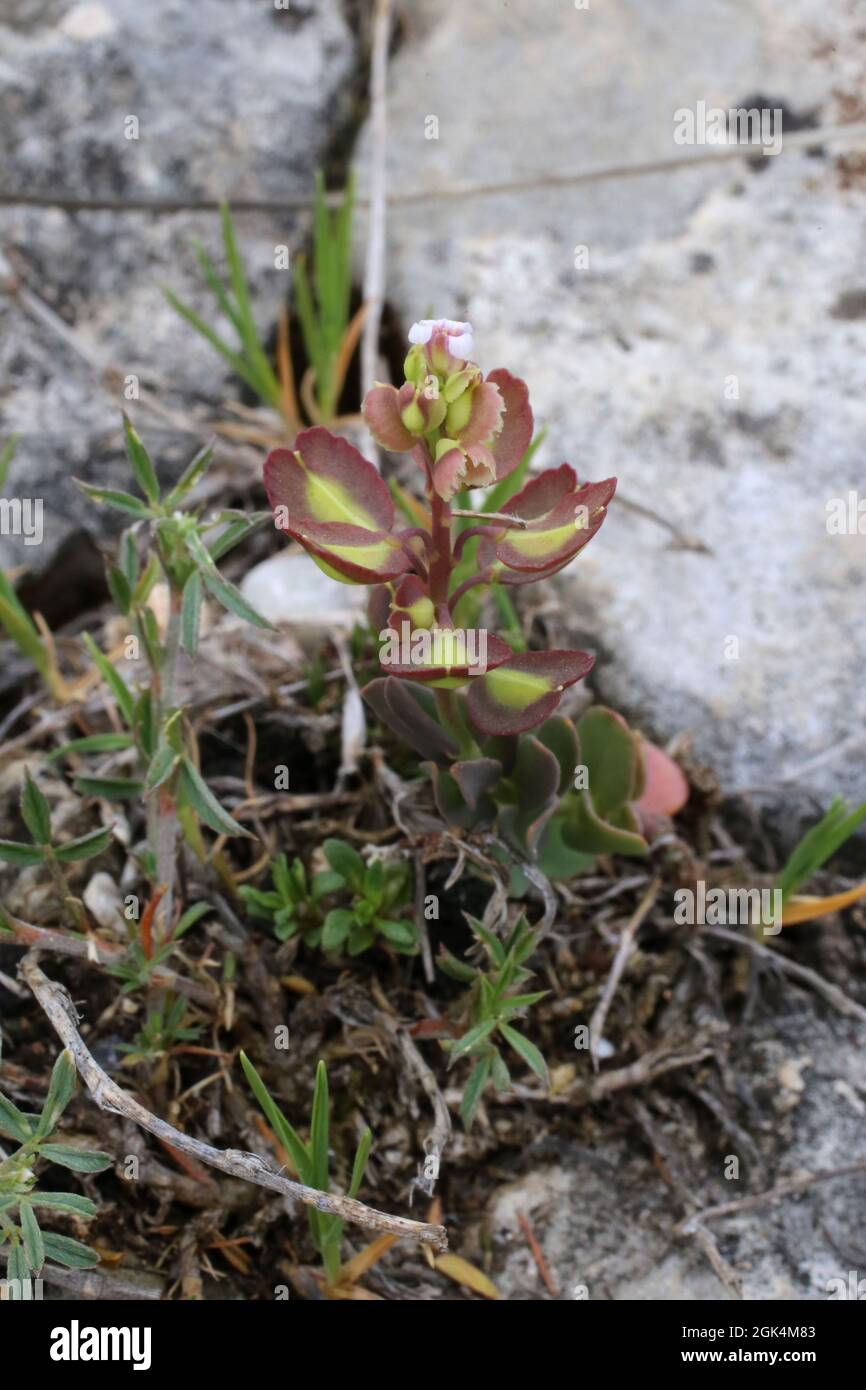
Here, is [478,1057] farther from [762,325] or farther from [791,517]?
[762,325]

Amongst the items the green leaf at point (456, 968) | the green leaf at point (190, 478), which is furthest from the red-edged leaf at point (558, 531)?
the green leaf at point (456, 968)

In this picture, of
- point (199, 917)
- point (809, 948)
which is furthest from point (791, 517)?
point (199, 917)

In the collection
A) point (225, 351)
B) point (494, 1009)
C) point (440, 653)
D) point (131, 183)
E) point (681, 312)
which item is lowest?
point (494, 1009)

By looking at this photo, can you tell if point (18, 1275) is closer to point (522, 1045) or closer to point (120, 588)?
point (522, 1045)

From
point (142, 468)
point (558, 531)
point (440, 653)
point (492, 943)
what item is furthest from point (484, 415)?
point (492, 943)

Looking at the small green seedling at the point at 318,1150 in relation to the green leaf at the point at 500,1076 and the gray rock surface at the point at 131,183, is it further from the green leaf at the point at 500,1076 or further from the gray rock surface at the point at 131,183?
the gray rock surface at the point at 131,183

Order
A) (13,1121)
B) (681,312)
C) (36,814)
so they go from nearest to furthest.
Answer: (13,1121), (36,814), (681,312)
